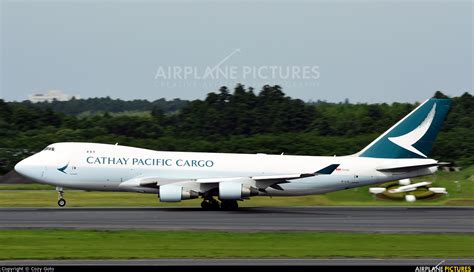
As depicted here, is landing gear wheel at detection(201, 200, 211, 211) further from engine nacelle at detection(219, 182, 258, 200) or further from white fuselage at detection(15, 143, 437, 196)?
engine nacelle at detection(219, 182, 258, 200)

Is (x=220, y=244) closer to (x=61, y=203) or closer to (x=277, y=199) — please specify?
(x=61, y=203)

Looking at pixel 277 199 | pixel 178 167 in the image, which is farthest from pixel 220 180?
pixel 277 199

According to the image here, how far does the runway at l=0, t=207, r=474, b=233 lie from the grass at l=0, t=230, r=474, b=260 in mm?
1925

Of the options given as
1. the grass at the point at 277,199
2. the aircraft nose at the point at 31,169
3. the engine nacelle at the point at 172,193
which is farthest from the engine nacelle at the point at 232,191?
the aircraft nose at the point at 31,169

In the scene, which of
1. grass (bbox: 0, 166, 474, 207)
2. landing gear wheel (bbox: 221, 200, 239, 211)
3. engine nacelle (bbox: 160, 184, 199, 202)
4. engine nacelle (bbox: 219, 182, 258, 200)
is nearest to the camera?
engine nacelle (bbox: 160, 184, 199, 202)

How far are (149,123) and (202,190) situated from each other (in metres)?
46.8

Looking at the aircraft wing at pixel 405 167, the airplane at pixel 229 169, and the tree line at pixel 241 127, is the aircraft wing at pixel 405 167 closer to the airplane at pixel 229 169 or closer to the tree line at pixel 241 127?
the airplane at pixel 229 169

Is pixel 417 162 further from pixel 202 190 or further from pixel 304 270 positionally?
pixel 304 270

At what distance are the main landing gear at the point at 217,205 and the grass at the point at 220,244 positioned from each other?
38.2 ft

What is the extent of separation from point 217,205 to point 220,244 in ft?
50.2

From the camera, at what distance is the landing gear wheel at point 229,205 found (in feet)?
139

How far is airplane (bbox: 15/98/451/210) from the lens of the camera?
41969 millimetres

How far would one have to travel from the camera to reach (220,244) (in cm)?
2736

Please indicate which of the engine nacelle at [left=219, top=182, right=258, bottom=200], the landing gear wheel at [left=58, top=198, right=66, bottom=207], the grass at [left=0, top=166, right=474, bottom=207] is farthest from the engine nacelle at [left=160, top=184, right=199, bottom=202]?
the landing gear wheel at [left=58, top=198, right=66, bottom=207]
